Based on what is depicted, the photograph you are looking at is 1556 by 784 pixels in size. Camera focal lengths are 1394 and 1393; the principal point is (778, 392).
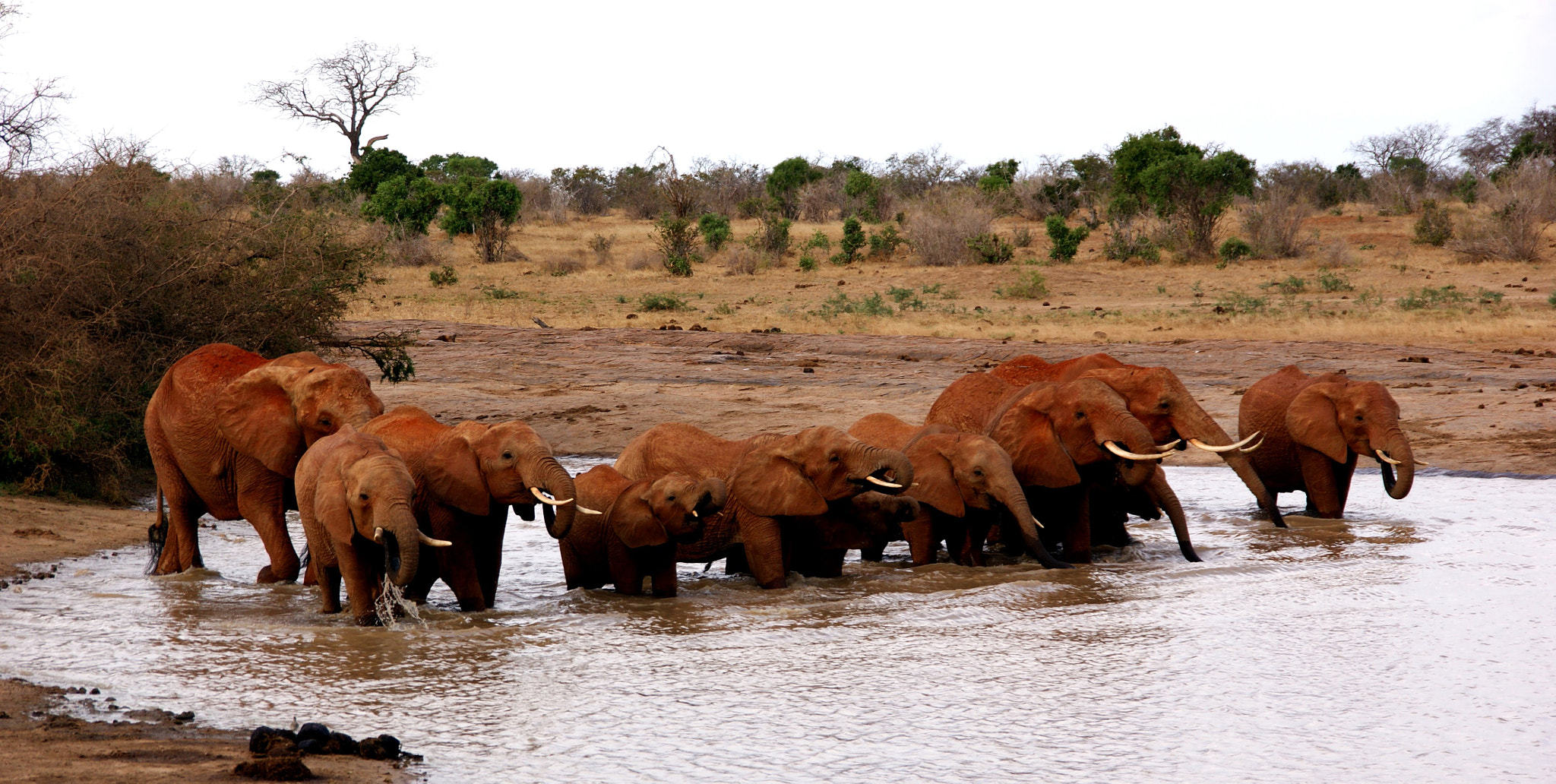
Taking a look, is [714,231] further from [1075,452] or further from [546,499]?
[546,499]

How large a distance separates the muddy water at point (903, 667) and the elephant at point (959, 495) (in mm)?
209

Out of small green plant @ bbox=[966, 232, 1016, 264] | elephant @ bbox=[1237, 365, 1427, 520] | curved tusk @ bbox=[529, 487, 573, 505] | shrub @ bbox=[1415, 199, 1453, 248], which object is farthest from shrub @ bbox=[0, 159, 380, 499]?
shrub @ bbox=[1415, 199, 1453, 248]

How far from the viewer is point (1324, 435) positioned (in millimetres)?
10430

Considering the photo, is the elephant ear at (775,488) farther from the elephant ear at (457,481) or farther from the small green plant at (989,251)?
Result: the small green plant at (989,251)

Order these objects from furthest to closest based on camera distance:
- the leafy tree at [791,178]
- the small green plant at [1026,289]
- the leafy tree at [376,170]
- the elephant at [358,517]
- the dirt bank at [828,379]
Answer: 1. the leafy tree at [791,178]
2. the leafy tree at [376,170]
3. the small green plant at [1026,289]
4. the dirt bank at [828,379]
5. the elephant at [358,517]

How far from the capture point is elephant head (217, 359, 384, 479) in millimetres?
7605

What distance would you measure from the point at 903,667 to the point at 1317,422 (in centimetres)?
551

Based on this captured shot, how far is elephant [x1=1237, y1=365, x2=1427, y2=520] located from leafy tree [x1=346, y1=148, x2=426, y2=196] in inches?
1337

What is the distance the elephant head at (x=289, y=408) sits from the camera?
7.61 meters

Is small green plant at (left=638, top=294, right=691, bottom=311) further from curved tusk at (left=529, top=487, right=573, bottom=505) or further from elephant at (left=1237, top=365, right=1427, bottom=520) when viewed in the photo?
curved tusk at (left=529, top=487, right=573, bottom=505)

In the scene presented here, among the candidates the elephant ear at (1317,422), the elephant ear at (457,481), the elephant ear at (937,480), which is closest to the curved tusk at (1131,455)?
the elephant ear at (937,480)

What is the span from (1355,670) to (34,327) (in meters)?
9.46

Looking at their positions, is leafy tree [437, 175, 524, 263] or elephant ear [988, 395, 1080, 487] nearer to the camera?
elephant ear [988, 395, 1080, 487]

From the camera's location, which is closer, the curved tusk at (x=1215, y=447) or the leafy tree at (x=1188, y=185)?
the curved tusk at (x=1215, y=447)
